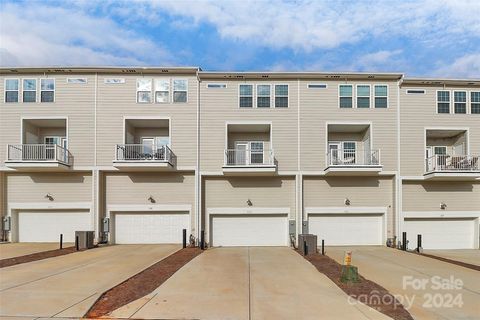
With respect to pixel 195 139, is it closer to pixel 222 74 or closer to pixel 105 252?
pixel 222 74

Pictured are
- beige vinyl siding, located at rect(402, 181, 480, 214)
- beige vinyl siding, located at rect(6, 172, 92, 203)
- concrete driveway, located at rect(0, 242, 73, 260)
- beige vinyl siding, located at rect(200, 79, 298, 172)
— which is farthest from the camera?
beige vinyl siding, located at rect(6, 172, 92, 203)

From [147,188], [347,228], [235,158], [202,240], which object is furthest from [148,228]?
[347,228]

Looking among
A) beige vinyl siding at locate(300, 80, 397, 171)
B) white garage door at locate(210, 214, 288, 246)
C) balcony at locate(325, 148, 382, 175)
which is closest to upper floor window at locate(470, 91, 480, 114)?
beige vinyl siding at locate(300, 80, 397, 171)

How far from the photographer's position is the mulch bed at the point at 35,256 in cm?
1328

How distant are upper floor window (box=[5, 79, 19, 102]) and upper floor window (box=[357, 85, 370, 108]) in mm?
19193

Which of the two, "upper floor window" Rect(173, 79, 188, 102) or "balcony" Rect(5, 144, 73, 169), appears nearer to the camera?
"balcony" Rect(5, 144, 73, 169)

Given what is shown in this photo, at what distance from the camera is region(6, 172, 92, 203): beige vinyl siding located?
797 inches

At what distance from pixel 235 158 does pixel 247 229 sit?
4033 millimetres

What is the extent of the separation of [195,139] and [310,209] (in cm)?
746

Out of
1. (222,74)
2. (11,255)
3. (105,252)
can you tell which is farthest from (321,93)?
(11,255)

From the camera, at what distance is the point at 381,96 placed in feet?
66.6

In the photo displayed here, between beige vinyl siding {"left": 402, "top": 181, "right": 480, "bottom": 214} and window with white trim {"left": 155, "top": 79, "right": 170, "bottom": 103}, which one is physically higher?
window with white trim {"left": 155, "top": 79, "right": 170, "bottom": 103}

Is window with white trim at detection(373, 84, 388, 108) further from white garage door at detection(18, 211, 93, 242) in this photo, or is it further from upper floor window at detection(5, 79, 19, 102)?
upper floor window at detection(5, 79, 19, 102)

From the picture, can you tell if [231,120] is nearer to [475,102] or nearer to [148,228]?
[148,228]
